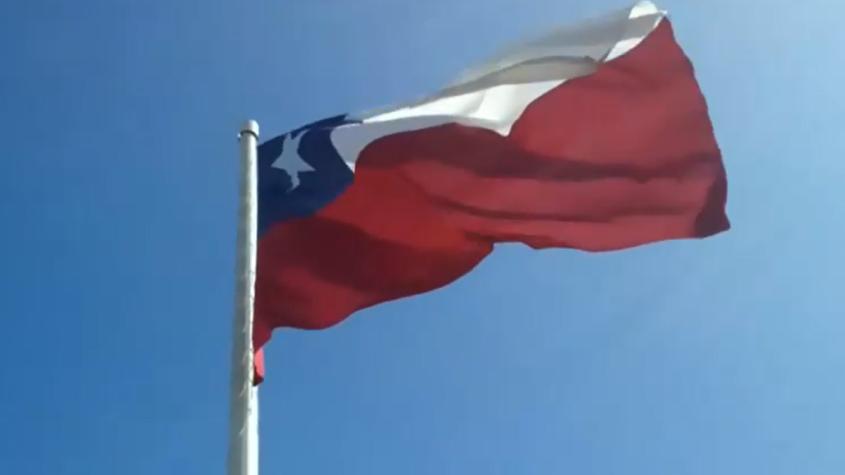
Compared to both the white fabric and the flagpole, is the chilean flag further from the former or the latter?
the flagpole

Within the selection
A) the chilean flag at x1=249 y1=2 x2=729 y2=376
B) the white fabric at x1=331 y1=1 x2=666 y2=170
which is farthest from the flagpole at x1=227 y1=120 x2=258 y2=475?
the white fabric at x1=331 y1=1 x2=666 y2=170

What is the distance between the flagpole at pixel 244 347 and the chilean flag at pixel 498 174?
0.93m

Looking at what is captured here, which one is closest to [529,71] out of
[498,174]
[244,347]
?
[498,174]

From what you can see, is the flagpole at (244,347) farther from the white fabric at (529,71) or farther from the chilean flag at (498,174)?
the white fabric at (529,71)

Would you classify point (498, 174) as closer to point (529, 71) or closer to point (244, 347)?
point (529, 71)

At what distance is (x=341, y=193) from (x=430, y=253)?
3.46ft

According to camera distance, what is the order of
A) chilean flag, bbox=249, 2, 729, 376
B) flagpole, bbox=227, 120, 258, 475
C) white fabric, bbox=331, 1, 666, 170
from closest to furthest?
1. flagpole, bbox=227, 120, 258, 475
2. chilean flag, bbox=249, 2, 729, 376
3. white fabric, bbox=331, 1, 666, 170

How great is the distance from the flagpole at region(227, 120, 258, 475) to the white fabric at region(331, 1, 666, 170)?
6.34 feet

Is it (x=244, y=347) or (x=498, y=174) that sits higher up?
(x=498, y=174)

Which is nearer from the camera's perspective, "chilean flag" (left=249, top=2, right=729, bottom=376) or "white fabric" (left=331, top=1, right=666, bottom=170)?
"chilean flag" (left=249, top=2, right=729, bottom=376)

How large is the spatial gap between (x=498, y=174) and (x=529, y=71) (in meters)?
1.15

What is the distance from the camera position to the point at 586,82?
1437 cm

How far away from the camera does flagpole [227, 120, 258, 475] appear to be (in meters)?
10.4

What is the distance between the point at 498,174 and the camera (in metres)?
13.9
